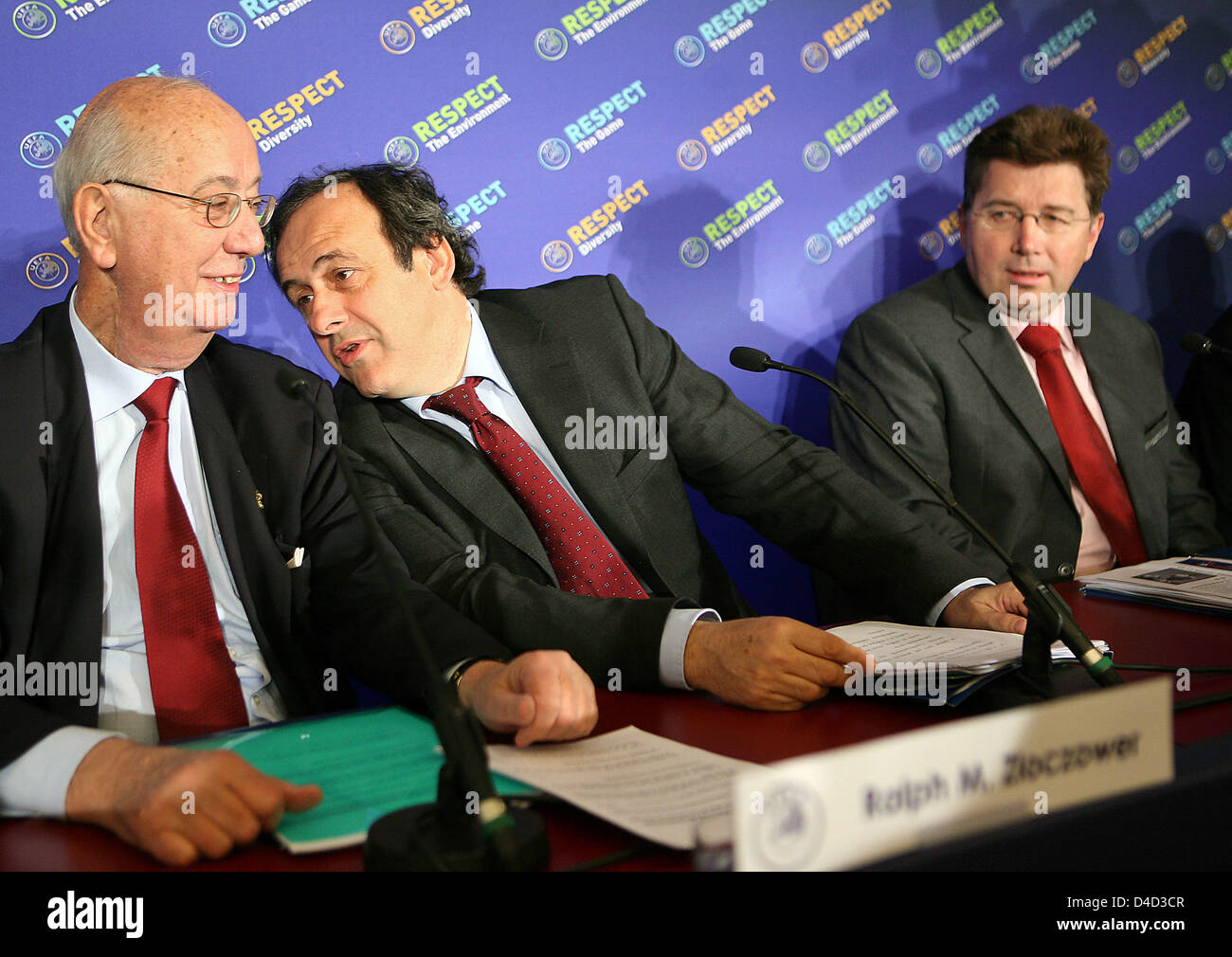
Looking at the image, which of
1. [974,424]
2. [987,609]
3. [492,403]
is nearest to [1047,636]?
[987,609]

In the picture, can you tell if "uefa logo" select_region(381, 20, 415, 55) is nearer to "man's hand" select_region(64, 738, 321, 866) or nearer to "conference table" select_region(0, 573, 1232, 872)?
"conference table" select_region(0, 573, 1232, 872)

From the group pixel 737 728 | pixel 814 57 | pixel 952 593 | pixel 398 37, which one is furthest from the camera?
pixel 814 57

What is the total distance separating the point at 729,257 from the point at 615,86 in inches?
20.9

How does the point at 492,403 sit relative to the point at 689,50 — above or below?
below

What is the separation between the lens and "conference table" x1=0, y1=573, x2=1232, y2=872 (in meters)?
0.82

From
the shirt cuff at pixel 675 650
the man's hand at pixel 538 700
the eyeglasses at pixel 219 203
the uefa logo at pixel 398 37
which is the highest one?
the uefa logo at pixel 398 37

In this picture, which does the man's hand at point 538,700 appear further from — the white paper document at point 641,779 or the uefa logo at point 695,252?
the uefa logo at point 695,252

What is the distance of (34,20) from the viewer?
6.18 ft

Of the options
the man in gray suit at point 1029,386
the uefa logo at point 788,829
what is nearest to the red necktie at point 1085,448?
Result: the man in gray suit at point 1029,386

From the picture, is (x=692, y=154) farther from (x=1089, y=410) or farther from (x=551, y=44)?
(x=1089, y=410)

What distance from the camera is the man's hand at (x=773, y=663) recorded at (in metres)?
1.18

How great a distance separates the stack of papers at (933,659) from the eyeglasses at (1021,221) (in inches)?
58.1

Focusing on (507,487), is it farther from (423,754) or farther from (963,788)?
(963,788)

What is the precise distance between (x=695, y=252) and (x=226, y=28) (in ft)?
3.98
